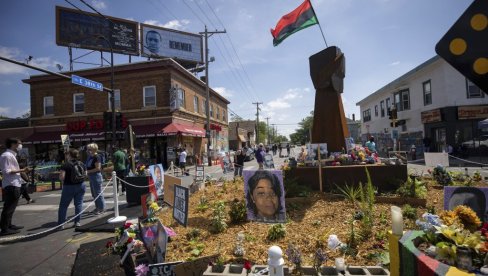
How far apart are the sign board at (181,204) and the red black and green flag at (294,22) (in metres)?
6.64

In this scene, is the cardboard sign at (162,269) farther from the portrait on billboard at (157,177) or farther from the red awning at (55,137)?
the red awning at (55,137)

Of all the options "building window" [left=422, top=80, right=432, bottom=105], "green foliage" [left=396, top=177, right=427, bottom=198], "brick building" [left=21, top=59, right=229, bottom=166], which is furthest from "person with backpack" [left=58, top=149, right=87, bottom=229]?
"building window" [left=422, top=80, right=432, bottom=105]

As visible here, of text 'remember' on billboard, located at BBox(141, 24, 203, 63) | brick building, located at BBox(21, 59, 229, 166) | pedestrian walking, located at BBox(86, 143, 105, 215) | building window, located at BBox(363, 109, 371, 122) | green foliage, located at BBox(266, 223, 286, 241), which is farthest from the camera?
building window, located at BBox(363, 109, 371, 122)

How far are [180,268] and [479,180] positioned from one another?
8.61 metres

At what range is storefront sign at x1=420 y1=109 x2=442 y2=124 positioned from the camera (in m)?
23.0

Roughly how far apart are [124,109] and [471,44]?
2637 centimetres

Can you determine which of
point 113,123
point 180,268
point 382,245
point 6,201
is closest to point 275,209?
point 382,245

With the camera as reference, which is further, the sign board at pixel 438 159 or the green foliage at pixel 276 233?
the sign board at pixel 438 159

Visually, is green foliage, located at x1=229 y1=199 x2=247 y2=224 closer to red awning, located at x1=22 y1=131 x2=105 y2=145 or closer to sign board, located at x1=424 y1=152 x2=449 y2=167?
sign board, located at x1=424 y1=152 x2=449 y2=167

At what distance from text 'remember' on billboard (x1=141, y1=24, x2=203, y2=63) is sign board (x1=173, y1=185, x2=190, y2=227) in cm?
2677

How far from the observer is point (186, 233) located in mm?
5176

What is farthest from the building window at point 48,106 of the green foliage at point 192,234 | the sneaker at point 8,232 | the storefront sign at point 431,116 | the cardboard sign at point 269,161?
the storefront sign at point 431,116

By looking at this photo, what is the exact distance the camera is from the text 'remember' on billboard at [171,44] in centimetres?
3078

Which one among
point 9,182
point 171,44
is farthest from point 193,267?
point 171,44
